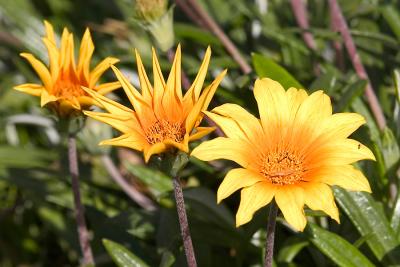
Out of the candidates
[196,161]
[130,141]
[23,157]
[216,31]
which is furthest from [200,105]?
[23,157]

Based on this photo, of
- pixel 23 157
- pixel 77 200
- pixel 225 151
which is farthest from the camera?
pixel 23 157

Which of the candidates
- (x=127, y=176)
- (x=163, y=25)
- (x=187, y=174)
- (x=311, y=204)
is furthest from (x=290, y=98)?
(x=127, y=176)

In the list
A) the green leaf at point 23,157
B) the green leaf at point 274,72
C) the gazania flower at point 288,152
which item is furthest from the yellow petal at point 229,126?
the green leaf at point 23,157

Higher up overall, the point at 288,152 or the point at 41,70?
the point at 41,70

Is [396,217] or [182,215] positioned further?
[396,217]

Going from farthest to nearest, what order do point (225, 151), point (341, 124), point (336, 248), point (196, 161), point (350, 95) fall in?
1. point (196, 161)
2. point (350, 95)
3. point (336, 248)
4. point (341, 124)
5. point (225, 151)

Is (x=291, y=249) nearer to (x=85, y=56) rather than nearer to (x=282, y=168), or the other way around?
(x=282, y=168)
